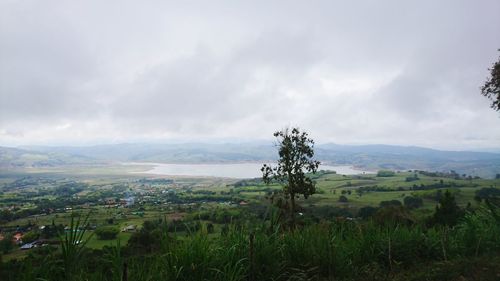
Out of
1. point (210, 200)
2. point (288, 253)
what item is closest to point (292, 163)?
point (288, 253)

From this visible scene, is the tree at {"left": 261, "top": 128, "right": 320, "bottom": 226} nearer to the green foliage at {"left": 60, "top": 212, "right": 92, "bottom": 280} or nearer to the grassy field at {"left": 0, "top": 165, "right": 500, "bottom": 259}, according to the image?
the grassy field at {"left": 0, "top": 165, "right": 500, "bottom": 259}

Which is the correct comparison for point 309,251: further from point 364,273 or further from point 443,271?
point 443,271

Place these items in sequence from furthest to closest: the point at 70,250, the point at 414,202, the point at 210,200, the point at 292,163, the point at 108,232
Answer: the point at 210,200 < the point at 414,202 < the point at 108,232 < the point at 292,163 < the point at 70,250

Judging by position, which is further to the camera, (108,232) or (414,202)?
(414,202)

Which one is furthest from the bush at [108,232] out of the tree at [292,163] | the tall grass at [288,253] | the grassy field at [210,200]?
the tree at [292,163]

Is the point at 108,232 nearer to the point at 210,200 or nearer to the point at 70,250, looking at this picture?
the point at 70,250

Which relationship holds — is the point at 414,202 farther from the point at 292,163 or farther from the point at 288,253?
the point at 288,253

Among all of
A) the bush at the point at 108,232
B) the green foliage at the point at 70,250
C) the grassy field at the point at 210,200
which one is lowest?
the grassy field at the point at 210,200

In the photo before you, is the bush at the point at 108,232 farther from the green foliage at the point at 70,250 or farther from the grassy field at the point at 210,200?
the green foliage at the point at 70,250

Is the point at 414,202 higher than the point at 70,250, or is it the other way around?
the point at 70,250

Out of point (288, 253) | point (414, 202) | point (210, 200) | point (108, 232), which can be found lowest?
point (210, 200)

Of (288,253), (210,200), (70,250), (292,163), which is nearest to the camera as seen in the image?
(70,250)

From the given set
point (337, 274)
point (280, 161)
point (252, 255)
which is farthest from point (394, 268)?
point (280, 161)

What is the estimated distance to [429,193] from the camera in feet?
231
